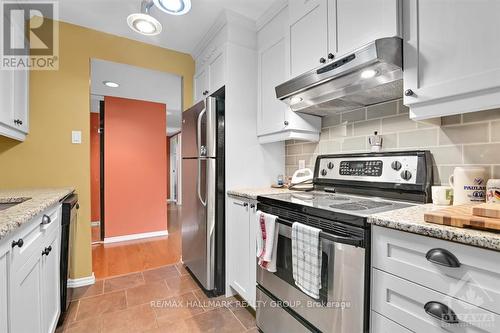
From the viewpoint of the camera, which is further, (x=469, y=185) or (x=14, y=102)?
(x=14, y=102)

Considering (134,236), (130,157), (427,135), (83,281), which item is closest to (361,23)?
(427,135)

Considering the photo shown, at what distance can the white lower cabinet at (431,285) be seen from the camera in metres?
0.69

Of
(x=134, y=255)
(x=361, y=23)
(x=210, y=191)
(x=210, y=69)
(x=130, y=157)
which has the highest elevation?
(x=210, y=69)

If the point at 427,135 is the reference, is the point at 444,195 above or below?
below

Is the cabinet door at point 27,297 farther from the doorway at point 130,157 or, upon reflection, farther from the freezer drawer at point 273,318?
the doorway at point 130,157

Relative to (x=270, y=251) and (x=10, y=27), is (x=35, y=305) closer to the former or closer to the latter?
(x=270, y=251)

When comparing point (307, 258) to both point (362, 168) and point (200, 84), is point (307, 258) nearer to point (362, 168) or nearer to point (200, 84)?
point (362, 168)

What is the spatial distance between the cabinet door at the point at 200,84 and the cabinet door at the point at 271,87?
26.4 inches

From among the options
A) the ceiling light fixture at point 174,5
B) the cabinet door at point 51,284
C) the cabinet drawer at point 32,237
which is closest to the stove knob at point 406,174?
the ceiling light fixture at point 174,5

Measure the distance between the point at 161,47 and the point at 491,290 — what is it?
3.05 meters

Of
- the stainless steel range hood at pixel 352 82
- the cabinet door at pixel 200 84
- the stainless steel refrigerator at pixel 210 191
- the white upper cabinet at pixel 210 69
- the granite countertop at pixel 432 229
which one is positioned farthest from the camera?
the cabinet door at pixel 200 84

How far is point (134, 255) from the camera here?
9.92 ft

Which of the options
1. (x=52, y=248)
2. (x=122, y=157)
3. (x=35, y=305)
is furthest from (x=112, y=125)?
(x=35, y=305)

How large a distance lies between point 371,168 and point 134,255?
293 centimetres
